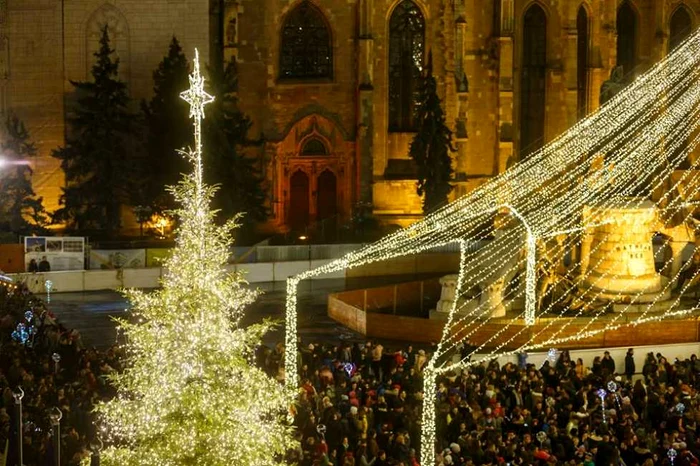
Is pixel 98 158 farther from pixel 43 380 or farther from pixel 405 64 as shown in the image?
pixel 43 380

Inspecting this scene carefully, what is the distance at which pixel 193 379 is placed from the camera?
16.0 meters

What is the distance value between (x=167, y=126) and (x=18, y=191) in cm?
619

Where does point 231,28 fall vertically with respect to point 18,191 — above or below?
above

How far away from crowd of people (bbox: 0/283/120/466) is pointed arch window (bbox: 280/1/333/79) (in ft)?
69.8

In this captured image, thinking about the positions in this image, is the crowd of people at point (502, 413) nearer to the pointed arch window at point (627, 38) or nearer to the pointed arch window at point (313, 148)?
the pointed arch window at point (313, 148)

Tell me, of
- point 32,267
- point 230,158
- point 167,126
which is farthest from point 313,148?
point 32,267

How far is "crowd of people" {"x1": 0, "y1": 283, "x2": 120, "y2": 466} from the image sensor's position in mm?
20062

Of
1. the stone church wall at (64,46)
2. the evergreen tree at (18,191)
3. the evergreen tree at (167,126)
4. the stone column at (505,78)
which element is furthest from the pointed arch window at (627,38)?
the evergreen tree at (18,191)

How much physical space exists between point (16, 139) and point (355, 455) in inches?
1212

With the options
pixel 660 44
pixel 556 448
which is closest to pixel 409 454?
pixel 556 448

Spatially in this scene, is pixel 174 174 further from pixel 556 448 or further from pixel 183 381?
pixel 183 381

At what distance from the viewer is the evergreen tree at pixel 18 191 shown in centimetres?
4631

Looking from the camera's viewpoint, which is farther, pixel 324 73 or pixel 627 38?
pixel 627 38

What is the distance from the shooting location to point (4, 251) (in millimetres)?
40125
